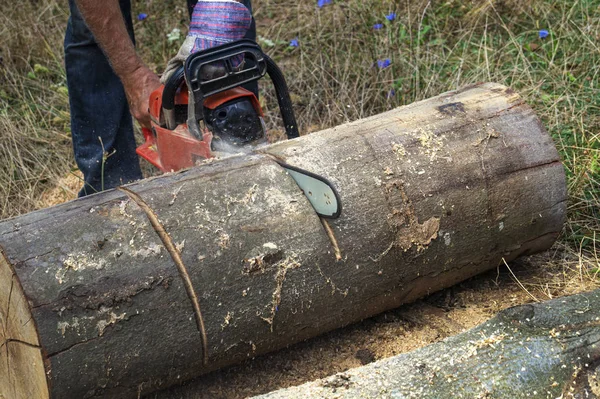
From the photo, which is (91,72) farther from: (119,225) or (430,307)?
(430,307)

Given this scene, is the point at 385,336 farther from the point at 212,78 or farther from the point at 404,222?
the point at 212,78

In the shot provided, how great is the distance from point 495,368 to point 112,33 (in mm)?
1739

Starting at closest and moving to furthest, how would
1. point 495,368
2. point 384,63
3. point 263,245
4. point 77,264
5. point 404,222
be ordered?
point 495,368 < point 77,264 < point 263,245 < point 404,222 < point 384,63

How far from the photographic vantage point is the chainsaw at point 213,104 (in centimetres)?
233

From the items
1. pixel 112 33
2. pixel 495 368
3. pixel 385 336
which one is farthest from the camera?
pixel 112 33

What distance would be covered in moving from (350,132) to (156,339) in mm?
896

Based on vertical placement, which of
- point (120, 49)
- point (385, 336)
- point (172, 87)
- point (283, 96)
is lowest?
point (385, 336)

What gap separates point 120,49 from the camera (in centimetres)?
257

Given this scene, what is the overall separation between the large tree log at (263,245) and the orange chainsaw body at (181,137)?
0.29 m

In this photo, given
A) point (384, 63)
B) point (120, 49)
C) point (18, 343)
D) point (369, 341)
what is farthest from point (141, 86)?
point (384, 63)

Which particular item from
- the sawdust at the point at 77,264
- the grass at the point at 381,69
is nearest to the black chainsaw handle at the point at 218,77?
the sawdust at the point at 77,264

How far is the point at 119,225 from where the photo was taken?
189 centimetres

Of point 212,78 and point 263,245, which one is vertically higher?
point 212,78

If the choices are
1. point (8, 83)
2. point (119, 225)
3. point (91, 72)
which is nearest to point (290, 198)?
point (119, 225)
